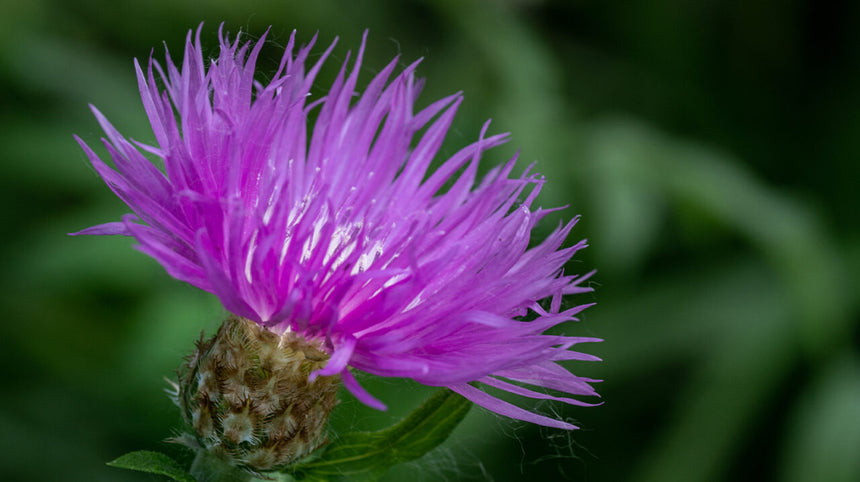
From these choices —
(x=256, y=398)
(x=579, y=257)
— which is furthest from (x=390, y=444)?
(x=579, y=257)

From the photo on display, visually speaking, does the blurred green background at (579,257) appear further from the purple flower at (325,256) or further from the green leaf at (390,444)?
the purple flower at (325,256)

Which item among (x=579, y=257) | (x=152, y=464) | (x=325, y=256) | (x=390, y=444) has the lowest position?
(x=152, y=464)

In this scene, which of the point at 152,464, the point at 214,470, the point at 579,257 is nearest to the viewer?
the point at 152,464

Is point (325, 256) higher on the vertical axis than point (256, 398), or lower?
Answer: higher

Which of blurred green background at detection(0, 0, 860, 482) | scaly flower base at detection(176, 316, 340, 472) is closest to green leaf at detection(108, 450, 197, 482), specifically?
scaly flower base at detection(176, 316, 340, 472)

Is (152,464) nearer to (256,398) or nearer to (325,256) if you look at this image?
(256,398)

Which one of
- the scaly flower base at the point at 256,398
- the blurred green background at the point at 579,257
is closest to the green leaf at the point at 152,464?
the scaly flower base at the point at 256,398

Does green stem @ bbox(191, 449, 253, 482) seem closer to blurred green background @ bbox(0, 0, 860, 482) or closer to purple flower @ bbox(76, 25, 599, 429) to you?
purple flower @ bbox(76, 25, 599, 429)
